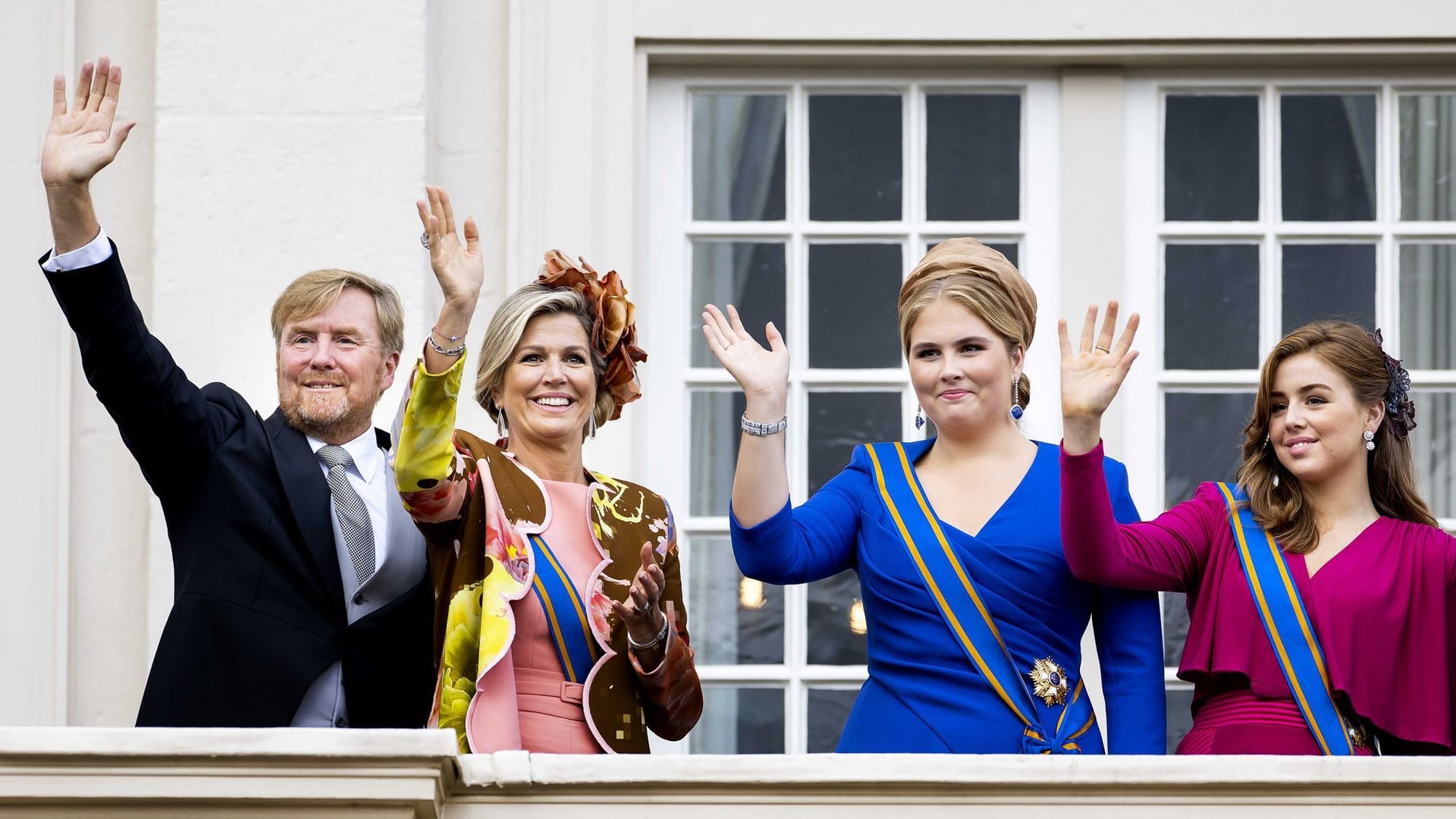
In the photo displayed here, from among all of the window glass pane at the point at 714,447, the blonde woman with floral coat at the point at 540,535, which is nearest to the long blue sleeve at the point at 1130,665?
the blonde woman with floral coat at the point at 540,535

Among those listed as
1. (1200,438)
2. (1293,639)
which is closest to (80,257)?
(1293,639)

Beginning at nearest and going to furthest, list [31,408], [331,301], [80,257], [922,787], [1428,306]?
[922,787], [80,257], [331,301], [31,408], [1428,306]

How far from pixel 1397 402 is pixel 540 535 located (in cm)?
166

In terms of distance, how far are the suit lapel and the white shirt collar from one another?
4 centimetres

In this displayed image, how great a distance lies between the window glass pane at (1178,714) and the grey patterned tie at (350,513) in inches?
94.5

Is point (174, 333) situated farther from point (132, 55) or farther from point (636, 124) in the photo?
point (636, 124)

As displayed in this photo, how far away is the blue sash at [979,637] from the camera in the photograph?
12.1ft

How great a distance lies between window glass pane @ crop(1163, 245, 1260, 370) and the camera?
218 inches

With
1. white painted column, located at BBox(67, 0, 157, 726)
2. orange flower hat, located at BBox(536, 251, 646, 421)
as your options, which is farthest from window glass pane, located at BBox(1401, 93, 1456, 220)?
white painted column, located at BBox(67, 0, 157, 726)

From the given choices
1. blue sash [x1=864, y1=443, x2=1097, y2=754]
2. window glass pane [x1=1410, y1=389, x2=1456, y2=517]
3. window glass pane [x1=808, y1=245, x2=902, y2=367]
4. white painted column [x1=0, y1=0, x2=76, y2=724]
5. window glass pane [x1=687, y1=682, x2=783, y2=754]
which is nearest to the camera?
blue sash [x1=864, y1=443, x2=1097, y2=754]

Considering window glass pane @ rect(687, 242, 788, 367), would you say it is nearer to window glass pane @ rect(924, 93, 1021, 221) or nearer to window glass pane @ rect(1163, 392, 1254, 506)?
window glass pane @ rect(924, 93, 1021, 221)

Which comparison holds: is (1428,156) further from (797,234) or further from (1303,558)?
(1303,558)

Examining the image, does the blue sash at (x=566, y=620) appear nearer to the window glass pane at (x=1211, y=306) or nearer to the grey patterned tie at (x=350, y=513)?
the grey patterned tie at (x=350, y=513)

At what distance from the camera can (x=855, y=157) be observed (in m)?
5.63
